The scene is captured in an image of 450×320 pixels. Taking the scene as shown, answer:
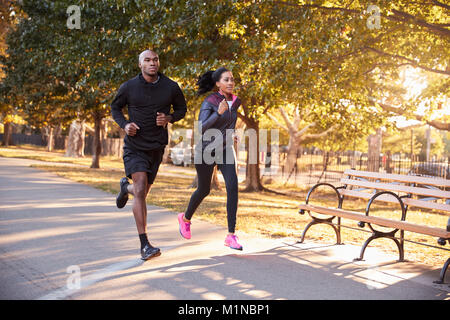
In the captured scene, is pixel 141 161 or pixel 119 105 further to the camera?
pixel 119 105

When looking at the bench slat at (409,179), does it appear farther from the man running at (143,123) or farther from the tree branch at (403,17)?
the tree branch at (403,17)

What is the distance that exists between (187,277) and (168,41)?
30.5 feet

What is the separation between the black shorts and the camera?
16.6 ft

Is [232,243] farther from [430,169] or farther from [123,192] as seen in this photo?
[430,169]

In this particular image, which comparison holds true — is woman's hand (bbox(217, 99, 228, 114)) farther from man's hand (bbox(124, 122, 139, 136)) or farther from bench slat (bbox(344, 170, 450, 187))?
bench slat (bbox(344, 170, 450, 187))

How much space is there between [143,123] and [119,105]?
364mm

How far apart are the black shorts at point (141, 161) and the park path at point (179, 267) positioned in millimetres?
904

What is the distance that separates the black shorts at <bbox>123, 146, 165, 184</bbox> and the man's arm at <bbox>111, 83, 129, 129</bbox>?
0.28m

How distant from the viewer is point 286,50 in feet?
31.0

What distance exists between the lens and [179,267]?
475cm

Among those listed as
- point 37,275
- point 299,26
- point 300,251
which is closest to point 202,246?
point 300,251

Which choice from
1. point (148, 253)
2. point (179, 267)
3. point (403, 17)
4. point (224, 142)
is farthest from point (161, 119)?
point (403, 17)

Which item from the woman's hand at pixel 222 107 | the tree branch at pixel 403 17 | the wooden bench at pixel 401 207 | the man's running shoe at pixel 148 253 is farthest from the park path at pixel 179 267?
the tree branch at pixel 403 17
